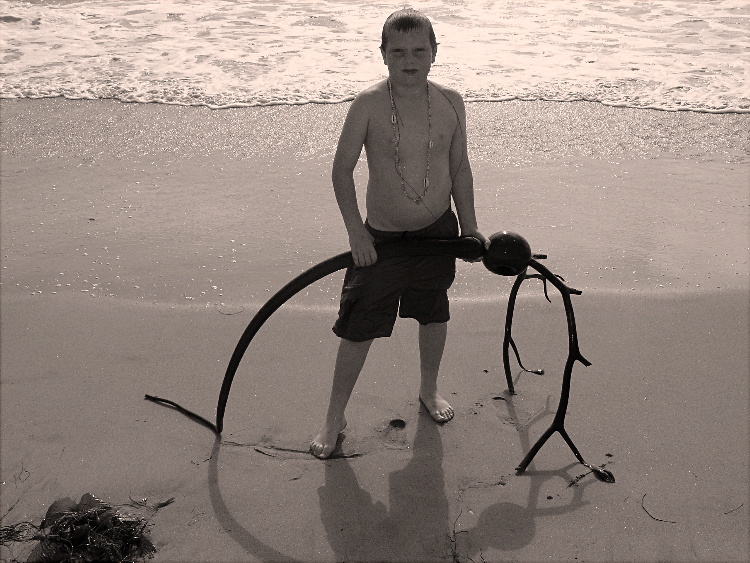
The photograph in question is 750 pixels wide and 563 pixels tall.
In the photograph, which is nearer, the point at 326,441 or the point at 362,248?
the point at 362,248

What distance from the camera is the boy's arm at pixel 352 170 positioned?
2.32 metres

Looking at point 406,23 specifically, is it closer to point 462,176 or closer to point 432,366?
point 462,176

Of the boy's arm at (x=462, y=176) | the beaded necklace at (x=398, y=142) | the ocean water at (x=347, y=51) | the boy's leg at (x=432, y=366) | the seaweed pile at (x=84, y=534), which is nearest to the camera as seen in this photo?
the seaweed pile at (x=84, y=534)

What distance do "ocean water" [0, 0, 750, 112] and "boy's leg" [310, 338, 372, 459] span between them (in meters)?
4.05

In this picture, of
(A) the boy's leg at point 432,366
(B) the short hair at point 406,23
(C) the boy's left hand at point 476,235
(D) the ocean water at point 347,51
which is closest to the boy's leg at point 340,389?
(A) the boy's leg at point 432,366

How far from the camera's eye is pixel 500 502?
7.77 feet

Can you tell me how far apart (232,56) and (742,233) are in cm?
517

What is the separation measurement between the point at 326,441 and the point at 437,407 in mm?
407

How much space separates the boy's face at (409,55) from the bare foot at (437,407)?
41.3 inches

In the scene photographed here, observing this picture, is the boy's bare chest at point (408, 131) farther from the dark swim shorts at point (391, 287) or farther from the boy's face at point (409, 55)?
the dark swim shorts at point (391, 287)

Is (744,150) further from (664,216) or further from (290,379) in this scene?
(290,379)

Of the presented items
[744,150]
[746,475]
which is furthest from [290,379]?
[744,150]

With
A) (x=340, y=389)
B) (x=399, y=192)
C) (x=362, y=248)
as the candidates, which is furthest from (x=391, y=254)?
(x=340, y=389)

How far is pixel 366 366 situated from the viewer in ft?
9.89
